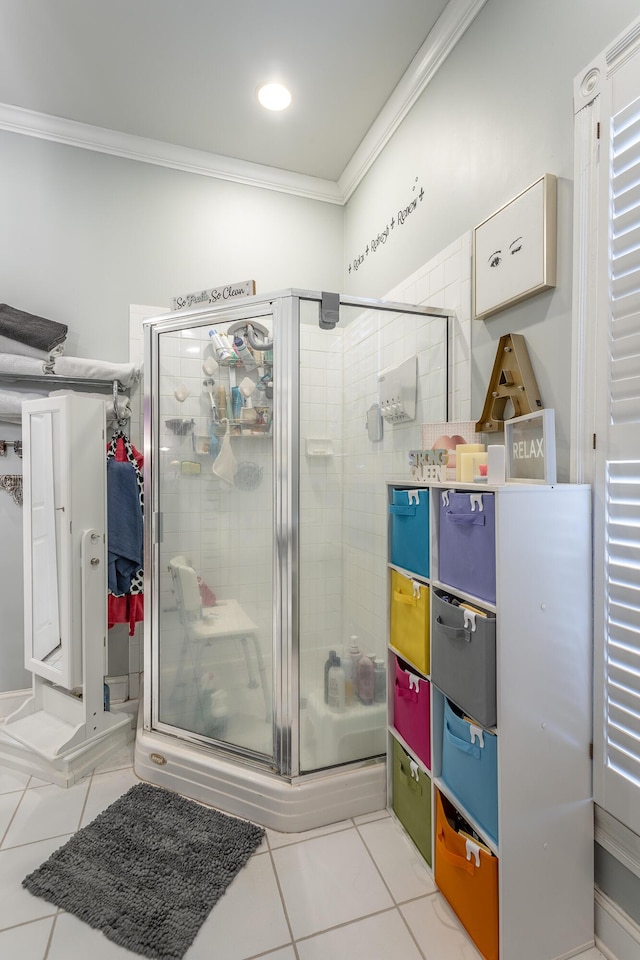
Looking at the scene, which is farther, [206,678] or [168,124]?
[168,124]

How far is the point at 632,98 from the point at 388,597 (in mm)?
1472

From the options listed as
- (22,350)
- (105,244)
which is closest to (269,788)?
(22,350)

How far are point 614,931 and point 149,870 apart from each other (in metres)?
1.24

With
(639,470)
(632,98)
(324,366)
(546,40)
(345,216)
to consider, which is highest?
(345,216)

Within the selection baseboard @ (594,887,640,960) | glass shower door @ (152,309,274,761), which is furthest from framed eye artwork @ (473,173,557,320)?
baseboard @ (594,887,640,960)

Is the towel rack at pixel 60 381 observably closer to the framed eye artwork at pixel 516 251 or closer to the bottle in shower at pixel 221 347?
the bottle in shower at pixel 221 347

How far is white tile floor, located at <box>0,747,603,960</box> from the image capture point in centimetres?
116

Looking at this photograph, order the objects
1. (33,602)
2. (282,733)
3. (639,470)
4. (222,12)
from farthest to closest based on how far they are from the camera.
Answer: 1. (33,602)
2. (222,12)
3. (282,733)
4. (639,470)

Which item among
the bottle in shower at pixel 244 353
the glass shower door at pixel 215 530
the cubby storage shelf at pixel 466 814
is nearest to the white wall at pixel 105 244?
the glass shower door at pixel 215 530

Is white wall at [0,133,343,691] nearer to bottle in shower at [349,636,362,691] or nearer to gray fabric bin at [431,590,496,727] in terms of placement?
bottle in shower at [349,636,362,691]

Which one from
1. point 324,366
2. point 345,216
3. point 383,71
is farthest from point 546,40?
point 345,216

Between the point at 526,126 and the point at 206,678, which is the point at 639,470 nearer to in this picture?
the point at 526,126

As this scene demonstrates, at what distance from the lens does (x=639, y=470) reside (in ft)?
3.44

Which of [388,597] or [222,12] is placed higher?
[222,12]
